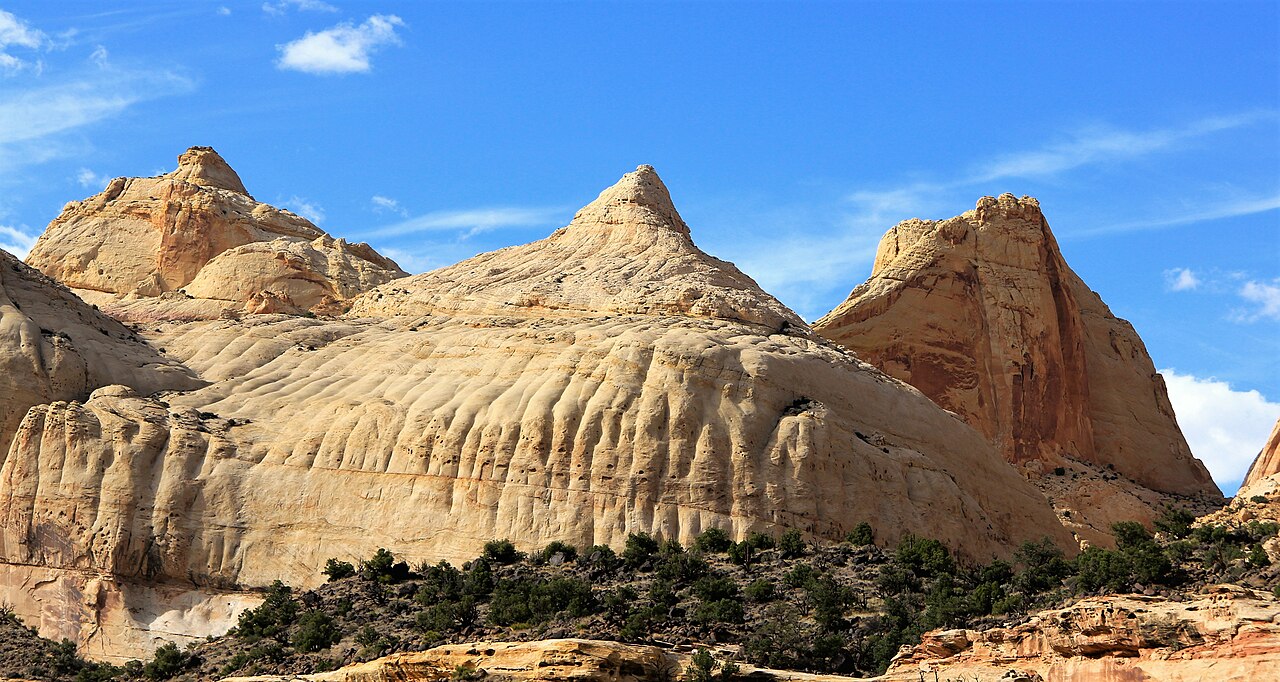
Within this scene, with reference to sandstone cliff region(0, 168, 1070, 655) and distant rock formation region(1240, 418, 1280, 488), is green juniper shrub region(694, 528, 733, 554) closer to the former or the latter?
sandstone cliff region(0, 168, 1070, 655)

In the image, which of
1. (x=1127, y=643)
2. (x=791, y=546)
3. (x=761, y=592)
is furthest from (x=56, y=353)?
(x=1127, y=643)

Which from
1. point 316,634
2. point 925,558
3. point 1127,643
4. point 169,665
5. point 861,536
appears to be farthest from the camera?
point 861,536

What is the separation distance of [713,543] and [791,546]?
101 inches

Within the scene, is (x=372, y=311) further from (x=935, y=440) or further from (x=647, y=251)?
(x=935, y=440)

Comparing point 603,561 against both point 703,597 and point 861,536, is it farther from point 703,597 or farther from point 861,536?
point 861,536

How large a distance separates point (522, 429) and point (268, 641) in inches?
527

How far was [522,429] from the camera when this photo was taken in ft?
246

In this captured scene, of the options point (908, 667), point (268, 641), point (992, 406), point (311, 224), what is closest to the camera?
point (908, 667)

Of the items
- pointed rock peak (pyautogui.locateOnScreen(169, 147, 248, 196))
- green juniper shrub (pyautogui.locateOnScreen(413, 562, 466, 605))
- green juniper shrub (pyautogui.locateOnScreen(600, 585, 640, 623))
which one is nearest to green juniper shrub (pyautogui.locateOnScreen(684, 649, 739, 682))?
green juniper shrub (pyautogui.locateOnScreen(600, 585, 640, 623))

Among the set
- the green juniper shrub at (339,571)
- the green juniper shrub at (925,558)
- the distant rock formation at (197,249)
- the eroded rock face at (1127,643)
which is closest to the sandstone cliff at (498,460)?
the green juniper shrub at (339,571)

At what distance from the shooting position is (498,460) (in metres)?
74.2

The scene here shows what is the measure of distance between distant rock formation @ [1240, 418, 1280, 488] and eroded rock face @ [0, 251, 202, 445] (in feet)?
146

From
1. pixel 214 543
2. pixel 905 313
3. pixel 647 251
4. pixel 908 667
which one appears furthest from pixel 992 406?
pixel 908 667

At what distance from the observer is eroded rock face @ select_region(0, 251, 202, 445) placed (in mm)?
79750
